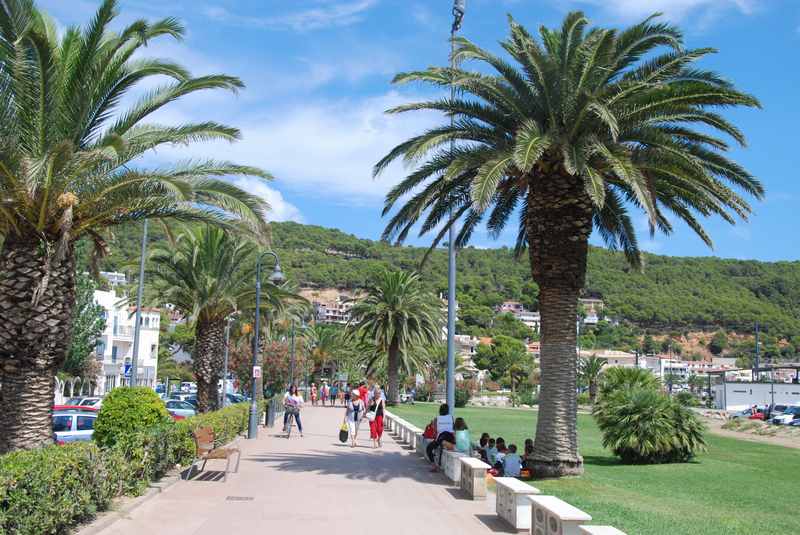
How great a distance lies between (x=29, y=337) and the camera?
1120 centimetres

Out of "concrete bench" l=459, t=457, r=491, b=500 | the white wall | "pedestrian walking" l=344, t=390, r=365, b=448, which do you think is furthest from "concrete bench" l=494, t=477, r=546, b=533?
the white wall

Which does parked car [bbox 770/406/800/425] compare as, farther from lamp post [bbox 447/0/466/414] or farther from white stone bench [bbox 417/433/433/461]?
lamp post [bbox 447/0/466/414]

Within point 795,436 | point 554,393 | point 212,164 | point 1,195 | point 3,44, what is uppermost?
point 3,44

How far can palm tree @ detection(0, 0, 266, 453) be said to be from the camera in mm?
11156

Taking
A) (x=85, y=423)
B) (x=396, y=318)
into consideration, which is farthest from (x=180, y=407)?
(x=396, y=318)

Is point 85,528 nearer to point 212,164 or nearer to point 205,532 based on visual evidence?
point 205,532

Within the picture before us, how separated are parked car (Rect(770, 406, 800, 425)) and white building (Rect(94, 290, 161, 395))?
160 feet

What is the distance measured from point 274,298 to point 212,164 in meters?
17.2

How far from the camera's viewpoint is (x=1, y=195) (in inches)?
443

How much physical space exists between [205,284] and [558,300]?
13869 mm

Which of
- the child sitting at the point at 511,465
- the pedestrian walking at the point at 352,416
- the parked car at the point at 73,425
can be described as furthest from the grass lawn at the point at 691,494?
the parked car at the point at 73,425

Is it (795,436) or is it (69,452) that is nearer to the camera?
(69,452)

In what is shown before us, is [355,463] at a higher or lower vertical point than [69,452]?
lower

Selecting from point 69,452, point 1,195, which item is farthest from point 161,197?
point 69,452
